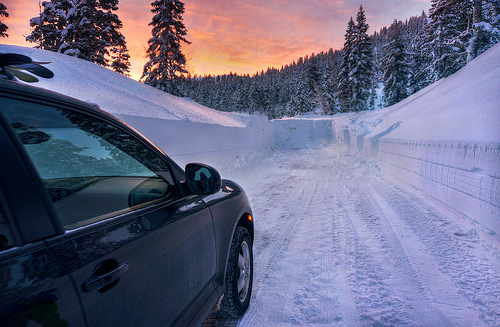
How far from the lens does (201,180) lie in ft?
6.37

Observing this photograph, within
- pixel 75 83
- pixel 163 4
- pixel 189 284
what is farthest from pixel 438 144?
pixel 163 4

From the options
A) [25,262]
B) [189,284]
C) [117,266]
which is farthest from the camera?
[189,284]

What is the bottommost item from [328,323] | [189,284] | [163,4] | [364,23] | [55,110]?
[328,323]

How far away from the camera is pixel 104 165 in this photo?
107 inches

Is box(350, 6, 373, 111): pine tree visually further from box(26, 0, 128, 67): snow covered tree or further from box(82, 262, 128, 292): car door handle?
box(82, 262, 128, 292): car door handle

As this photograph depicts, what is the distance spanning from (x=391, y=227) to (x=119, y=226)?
15.5 ft

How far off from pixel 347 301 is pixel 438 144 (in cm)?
514

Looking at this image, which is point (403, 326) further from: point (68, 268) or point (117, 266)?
point (68, 268)

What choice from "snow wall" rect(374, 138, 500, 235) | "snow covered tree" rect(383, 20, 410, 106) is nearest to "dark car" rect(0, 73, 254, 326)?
"snow wall" rect(374, 138, 500, 235)

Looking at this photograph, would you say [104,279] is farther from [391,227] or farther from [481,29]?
[481,29]

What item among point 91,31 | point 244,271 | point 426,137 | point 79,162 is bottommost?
point 244,271

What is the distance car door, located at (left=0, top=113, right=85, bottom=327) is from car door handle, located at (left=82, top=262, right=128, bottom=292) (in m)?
0.05

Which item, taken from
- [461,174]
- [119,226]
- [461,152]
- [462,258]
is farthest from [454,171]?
[119,226]

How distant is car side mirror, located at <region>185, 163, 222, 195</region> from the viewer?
185 cm
